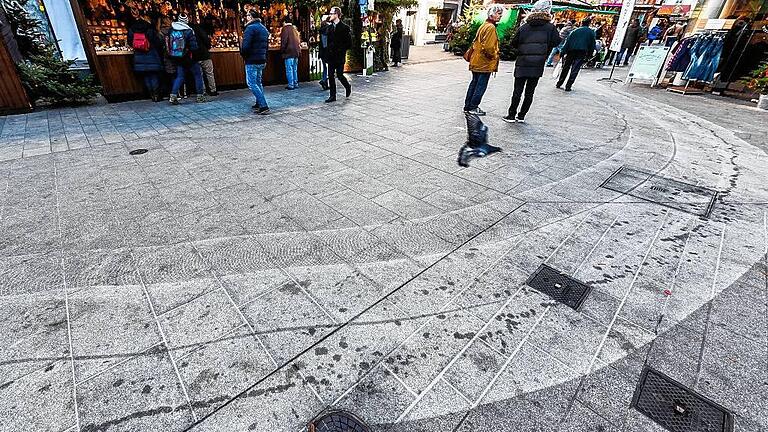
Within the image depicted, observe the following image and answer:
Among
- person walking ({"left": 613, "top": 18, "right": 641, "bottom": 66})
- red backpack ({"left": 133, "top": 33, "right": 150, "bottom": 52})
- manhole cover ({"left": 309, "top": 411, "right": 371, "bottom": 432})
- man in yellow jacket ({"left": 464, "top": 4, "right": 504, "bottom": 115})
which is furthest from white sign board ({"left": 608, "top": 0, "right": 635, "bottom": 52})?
manhole cover ({"left": 309, "top": 411, "right": 371, "bottom": 432})

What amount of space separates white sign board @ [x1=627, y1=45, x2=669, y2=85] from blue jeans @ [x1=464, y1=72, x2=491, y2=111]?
8.13 metres

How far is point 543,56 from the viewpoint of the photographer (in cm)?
643

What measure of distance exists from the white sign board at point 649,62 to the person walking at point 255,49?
12.1 meters

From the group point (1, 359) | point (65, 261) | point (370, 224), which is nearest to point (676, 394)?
point (370, 224)

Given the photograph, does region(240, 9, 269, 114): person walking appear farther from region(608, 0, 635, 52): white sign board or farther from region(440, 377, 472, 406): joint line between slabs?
region(608, 0, 635, 52): white sign board

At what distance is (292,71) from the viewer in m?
10.2

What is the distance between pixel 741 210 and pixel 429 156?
367 centimetres

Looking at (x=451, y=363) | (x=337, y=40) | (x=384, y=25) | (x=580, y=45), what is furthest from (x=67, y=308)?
(x=384, y=25)

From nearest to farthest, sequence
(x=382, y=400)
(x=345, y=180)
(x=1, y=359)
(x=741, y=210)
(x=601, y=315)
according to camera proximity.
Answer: (x=382, y=400) → (x=1, y=359) → (x=601, y=315) → (x=741, y=210) → (x=345, y=180)

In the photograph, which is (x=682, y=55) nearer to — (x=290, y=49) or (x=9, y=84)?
(x=290, y=49)

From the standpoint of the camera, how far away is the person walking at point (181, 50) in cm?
762

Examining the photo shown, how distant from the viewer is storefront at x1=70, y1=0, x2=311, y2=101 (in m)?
7.64

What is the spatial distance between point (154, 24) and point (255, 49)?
307 cm

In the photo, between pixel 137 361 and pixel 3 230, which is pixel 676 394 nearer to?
pixel 137 361
